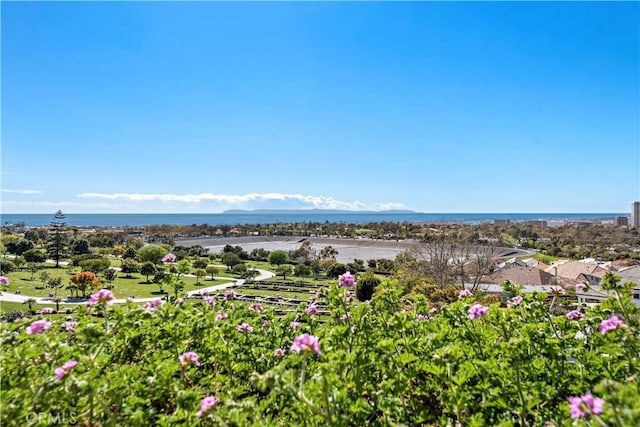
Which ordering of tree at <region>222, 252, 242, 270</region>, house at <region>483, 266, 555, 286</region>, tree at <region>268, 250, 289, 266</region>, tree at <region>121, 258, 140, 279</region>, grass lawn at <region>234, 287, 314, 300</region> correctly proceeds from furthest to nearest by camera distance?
tree at <region>268, 250, 289, 266</region> < tree at <region>222, 252, 242, 270</region> < tree at <region>121, 258, 140, 279</region> < grass lawn at <region>234, 287, 314, 300</region> < house at <region>483, 266, 555, 286</region>

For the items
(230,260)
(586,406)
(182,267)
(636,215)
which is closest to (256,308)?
(182,267)

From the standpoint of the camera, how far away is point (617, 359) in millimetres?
2045

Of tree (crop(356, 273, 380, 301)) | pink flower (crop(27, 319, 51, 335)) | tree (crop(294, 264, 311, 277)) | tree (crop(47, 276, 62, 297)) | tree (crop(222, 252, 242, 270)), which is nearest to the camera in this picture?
pink flower (crop(27, 319, 51, 335))

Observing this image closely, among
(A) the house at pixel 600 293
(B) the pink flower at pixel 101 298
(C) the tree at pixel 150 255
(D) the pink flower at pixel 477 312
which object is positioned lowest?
(C) the tree at pixel 150 255

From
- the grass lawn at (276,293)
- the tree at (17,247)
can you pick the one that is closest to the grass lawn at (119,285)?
the grass lawn at (276,293)

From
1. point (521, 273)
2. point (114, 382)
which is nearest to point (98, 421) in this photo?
→ point (114, 382)

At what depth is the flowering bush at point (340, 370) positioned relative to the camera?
160 centimetres

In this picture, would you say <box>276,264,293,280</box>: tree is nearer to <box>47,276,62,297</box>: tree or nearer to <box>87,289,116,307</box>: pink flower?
<box>47,276,62,297</box>: tree

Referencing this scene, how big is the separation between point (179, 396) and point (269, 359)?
81 centimetres

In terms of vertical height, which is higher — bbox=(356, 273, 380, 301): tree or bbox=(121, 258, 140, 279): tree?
bbox=(356, 273, 380, 301): tree

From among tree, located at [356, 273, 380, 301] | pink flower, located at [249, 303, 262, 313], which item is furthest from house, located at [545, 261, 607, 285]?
pink flower, located at [249, 303, 262, 313]

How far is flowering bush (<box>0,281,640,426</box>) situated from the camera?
1.60 metres

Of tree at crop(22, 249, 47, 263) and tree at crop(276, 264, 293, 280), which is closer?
tree at crop(276, 264, 293, 280)

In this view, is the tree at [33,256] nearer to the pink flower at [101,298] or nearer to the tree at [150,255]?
the tree at [150,255]
